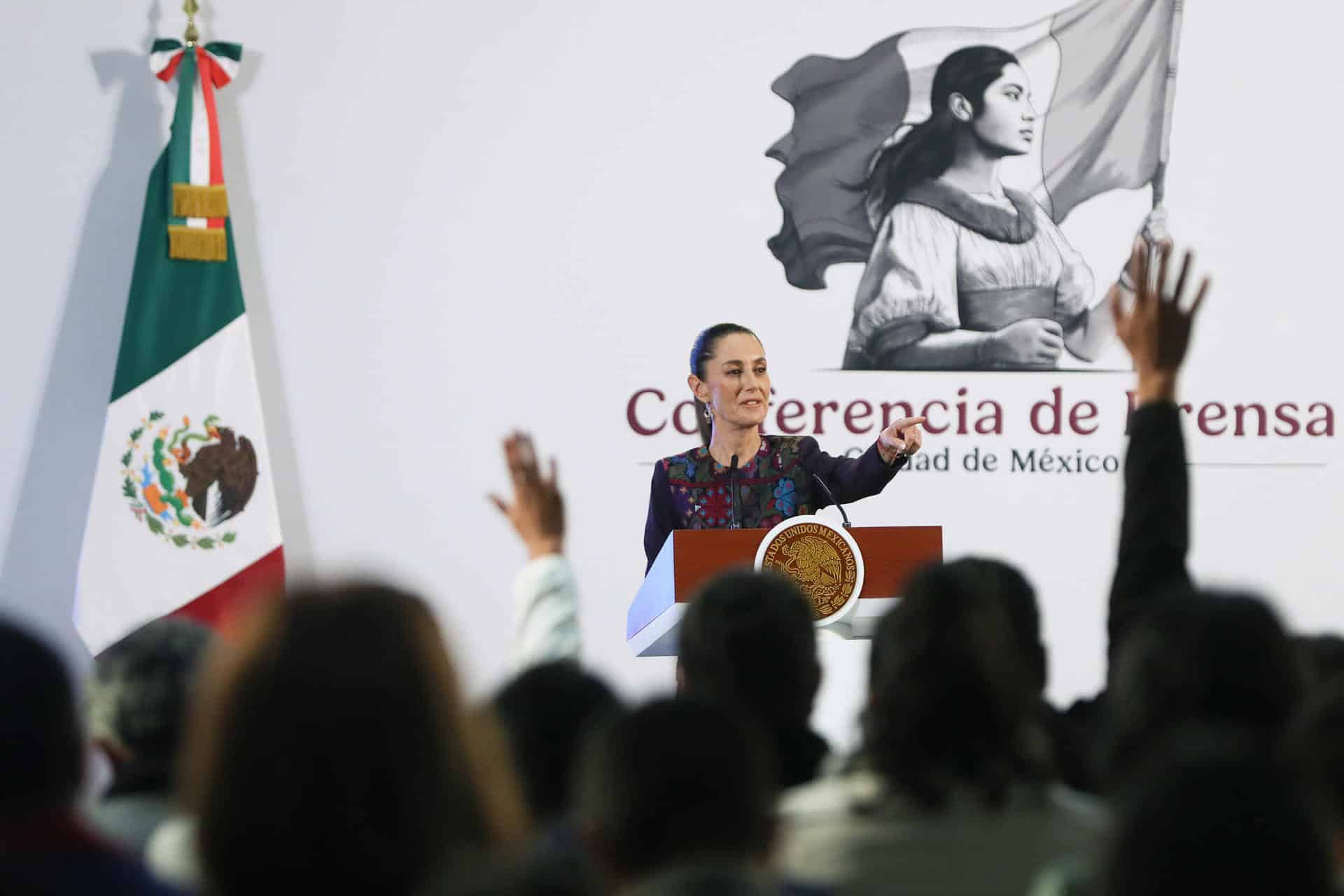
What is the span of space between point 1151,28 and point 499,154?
104 inches

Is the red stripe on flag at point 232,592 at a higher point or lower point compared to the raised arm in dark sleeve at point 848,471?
lower

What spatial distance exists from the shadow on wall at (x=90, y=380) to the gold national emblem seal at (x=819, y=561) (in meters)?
2.88

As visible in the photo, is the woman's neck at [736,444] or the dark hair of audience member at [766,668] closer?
the dark hair of audience member at [766,668]

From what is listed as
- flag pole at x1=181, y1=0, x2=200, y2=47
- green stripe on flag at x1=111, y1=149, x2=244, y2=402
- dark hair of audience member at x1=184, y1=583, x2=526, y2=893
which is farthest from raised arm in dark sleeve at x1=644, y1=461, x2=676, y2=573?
dark hair of audience member at x1=184, y1=583, x2=526, y2=893

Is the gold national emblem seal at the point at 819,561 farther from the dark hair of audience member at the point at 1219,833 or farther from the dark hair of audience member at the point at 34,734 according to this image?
the dark hair of audience member at the point at 1219,833

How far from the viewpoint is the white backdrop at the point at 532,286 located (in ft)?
20.1

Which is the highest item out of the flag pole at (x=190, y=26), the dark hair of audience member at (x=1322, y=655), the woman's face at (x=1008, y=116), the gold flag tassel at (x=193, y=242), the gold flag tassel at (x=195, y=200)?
the flag pole at (x=190, y=26)

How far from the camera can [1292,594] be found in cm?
663

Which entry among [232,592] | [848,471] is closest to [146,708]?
[848,471]

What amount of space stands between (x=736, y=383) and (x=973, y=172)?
1.80 m

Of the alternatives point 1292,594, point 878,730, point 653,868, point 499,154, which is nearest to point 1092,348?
point 1292,594

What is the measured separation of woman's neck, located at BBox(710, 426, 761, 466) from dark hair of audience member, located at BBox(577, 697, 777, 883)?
153 inches

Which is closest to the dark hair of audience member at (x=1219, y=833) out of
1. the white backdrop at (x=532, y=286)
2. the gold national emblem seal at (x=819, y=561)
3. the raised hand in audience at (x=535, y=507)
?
the raised hand in audience at (x=535, y=507)

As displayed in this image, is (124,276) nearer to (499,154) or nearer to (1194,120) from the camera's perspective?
(499,154)
